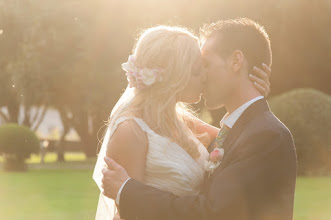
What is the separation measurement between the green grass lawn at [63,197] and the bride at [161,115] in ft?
25.8

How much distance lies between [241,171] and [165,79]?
41.5 inches

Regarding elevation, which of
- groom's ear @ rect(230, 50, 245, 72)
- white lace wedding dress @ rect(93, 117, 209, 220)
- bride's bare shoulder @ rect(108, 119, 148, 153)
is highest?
groom's ear @ rect(230, 50, 245, 72)

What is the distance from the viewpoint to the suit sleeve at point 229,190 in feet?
13.1

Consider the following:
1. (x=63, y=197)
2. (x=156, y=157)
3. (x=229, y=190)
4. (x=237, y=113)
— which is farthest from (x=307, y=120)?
(x=229, y=190)

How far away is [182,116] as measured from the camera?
17.6 ft

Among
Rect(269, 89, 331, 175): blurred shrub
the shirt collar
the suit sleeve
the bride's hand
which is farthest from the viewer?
Rect(269, 89, 331, 175): blurred shrub

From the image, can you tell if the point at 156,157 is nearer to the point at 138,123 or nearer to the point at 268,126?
the point at 138,123

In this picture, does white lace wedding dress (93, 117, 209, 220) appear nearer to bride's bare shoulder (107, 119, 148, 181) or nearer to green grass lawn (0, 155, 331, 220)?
bride's bare shoulder (107, 119, 148, 181)

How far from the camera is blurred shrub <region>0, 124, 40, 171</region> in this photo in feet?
78.3

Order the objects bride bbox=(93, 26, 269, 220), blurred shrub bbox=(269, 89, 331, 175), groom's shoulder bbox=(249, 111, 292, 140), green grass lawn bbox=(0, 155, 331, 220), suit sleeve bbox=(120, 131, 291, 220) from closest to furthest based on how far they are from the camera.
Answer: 1. suit sleeve bbox=(120, 131, 291, 220)
2. groom's shoulder bbox=(249, 111, 292, 140)
3. bride bbox=(93, 26, 269, 220)
4. green grass lawn bbox=(0, 155, 331, 220)
5. blurred shrub bbox=(269, 89, 331, 175)

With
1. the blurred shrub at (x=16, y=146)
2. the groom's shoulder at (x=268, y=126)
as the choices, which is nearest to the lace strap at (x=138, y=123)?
the groom's shoulder at (x=268, y=126)

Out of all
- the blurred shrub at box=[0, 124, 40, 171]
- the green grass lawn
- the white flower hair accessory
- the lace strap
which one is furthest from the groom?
the blurred shrub at box=[0, 124, 40, 171]

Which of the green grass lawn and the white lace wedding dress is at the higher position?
the white lace wedding dress

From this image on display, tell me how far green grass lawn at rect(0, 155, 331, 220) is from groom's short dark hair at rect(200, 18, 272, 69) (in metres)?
8.06
